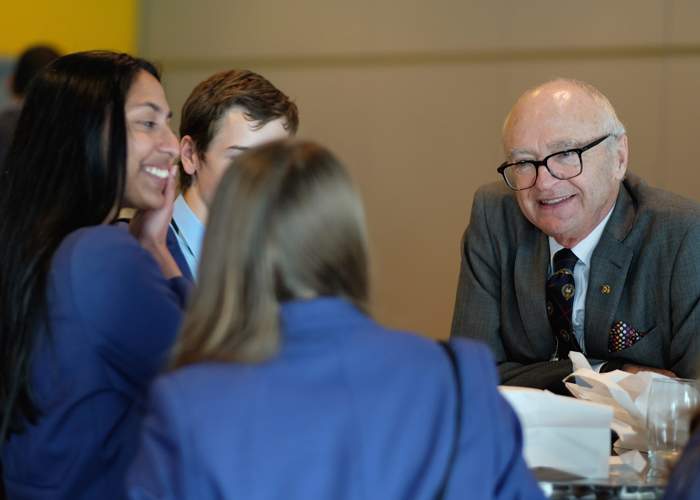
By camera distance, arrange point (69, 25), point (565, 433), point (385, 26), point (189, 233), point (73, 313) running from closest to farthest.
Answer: point (73, 313)
point (565, 433)
point (189, 233)
point (385, 26)
point (69, 25)

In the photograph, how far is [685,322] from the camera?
2.77 meters

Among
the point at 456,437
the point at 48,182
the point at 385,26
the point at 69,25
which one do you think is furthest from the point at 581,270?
the point at 69,25

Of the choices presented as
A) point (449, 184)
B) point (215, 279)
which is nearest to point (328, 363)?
point (215, 279)

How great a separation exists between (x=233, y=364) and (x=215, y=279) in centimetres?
11

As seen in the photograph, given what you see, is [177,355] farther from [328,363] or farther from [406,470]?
[406,470]

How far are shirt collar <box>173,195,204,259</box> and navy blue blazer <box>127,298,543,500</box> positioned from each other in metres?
1.30

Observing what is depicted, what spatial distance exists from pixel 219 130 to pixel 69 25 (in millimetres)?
2991

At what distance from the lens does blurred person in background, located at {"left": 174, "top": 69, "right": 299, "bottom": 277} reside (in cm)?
281

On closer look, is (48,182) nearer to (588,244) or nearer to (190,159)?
(190,159)

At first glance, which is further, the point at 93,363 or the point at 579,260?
the point at 579,260

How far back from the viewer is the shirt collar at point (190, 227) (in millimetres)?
2734

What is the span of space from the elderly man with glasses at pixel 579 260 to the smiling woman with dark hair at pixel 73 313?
1.17 metres

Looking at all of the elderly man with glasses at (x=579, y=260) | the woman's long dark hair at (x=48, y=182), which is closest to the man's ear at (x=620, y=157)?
the elderly man with glasses at (x=579, y=260)

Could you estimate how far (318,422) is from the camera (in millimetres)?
1417
